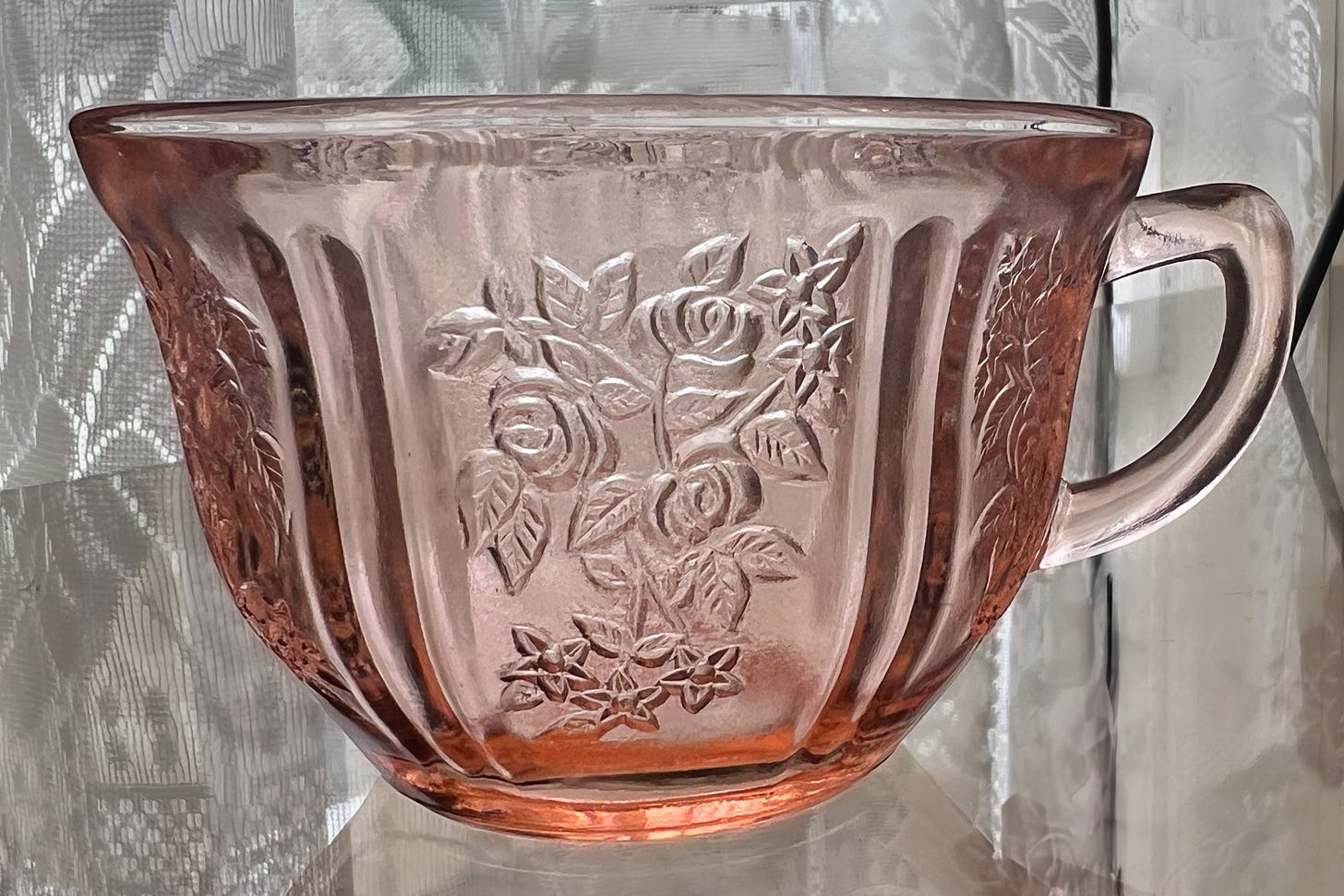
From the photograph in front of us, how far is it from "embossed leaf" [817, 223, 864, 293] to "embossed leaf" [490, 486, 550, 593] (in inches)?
2.8

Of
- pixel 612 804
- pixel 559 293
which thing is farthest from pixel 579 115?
pixel 612 804

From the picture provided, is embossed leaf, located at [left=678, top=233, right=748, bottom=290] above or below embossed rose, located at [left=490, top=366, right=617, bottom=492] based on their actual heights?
above

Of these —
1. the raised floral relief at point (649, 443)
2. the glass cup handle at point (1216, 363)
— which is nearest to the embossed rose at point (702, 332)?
the raised floral relief at point (649, 443)

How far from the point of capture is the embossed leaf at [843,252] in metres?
0.26

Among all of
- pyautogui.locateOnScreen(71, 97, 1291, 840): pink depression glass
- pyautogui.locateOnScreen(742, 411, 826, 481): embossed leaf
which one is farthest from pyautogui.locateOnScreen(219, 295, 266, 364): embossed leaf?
pyautogui.locateOnScreen(742, 411, 826, 481): embossed leaf

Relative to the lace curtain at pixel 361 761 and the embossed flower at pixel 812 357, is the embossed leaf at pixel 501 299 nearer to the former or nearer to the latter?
the embossed flower at pixel 812 357

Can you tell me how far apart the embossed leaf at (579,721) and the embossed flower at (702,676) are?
0.02 m

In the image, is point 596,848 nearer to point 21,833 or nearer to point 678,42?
point 21,833

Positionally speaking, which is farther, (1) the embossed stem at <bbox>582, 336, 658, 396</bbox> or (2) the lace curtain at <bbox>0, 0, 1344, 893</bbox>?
(2) the lace curtain at <bbox>0, 0, 1344, 893</bbox>

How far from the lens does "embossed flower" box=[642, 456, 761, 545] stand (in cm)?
26

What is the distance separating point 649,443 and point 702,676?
54 millimetres

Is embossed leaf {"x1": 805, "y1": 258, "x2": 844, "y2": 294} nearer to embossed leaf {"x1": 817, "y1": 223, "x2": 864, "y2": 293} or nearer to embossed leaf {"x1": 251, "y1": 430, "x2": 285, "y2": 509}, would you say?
embossed leaf {"x1": 817, "y1": 223, "x2": 864, "y2": 293}

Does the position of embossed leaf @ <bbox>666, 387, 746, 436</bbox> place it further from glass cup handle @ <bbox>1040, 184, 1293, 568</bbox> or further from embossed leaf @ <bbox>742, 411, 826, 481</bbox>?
glass cup handle @ <bbox>1040, 184, 1293, 568</bbox>

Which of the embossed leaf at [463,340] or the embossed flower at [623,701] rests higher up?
the embossed leaf at [463,340]
